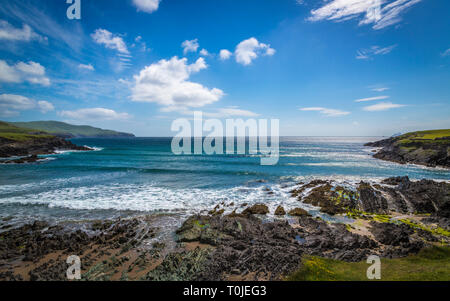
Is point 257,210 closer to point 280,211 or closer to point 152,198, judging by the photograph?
point 280,211

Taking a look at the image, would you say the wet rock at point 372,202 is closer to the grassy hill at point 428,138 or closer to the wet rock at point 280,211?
the wet rock at point 280,211

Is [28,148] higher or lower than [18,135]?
lower

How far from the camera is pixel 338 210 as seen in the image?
62.3 ft

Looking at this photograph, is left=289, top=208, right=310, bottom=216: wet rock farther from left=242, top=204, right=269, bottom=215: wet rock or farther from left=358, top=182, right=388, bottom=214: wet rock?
left=358, top=182, right=388, bottom=214: wet rock

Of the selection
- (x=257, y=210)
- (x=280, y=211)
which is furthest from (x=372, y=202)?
(x=257, y=210)

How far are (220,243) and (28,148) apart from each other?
93.2 m

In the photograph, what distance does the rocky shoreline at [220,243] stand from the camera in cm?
994

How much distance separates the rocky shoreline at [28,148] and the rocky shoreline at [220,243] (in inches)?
2086

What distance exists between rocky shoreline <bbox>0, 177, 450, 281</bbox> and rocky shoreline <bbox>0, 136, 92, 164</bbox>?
52993 millimetres

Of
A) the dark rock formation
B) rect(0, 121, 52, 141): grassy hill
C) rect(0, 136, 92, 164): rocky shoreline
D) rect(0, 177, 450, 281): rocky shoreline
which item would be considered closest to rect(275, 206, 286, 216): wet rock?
rect(0, 177, 450, 281): rocky shoreline

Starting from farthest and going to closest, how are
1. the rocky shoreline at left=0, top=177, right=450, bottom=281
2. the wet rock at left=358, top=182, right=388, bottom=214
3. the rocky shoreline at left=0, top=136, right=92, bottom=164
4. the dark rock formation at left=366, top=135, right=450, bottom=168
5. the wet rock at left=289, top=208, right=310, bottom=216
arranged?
the rocky shoreline at left=0, top=136, right=92, bottom=164 → the dark rock formation at left=366, top=135, right=450, bottom=168 → the wet rock at left=358, top=182, right=388, bottom=214 → the wet rock at left=289, top=208, right=310, bottom=216 → the rocky shoreline at left=0, top=177, right=450, bottom=281

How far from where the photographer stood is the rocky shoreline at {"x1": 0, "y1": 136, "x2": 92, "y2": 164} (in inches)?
2063

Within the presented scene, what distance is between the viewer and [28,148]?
7000 cm

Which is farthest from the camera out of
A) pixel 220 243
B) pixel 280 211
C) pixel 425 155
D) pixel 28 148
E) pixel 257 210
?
pixel 28 148
